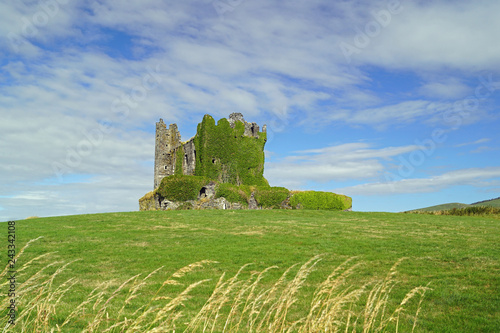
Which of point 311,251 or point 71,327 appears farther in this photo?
point 311,251

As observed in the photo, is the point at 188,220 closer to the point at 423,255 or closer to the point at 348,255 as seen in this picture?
the point at 348,255

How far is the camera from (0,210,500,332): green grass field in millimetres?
7719

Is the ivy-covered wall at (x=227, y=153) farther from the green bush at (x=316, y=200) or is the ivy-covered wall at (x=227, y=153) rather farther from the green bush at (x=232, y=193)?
the green bush at (x=316, y=200)

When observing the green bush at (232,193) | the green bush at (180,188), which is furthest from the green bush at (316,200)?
the green bush at (180,188)

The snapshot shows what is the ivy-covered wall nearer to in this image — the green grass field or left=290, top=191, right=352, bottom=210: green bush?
left=290, top=191, right=352, bottom=210: green bush

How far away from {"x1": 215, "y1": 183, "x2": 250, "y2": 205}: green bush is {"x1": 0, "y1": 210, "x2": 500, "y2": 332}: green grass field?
54.6 feet

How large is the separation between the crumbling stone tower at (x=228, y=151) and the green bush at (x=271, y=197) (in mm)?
7598

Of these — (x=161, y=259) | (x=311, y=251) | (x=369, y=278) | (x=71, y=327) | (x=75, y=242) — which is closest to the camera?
(x=71, y=327)

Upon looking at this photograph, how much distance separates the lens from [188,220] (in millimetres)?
24359

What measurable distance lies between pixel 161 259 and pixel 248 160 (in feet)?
123

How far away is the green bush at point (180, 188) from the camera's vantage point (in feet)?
128

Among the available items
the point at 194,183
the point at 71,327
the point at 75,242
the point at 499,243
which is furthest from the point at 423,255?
the point at 194,183

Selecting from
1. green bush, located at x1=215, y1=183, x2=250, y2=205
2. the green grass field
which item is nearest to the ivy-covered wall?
green bush, located at x1=215, y1=183, x2=250, y2=205

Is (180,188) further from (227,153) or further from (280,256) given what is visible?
(280,256)
